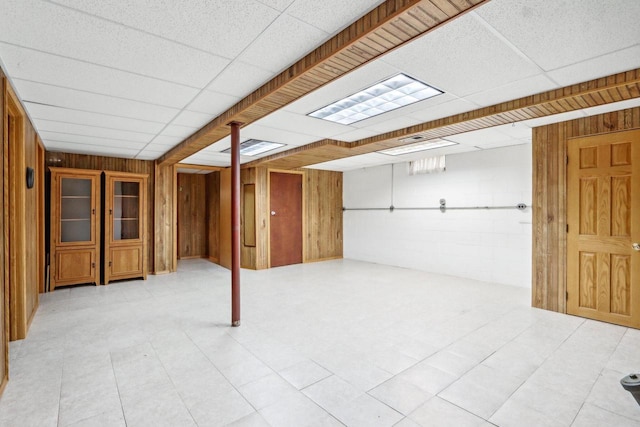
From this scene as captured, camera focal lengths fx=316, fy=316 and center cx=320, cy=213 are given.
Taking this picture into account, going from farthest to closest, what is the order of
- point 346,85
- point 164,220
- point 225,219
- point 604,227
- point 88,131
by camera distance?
point 225,219, point 164,220, point 88,131, point 604,227, point 346,85

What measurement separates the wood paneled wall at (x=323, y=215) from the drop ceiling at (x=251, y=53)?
4.54 m

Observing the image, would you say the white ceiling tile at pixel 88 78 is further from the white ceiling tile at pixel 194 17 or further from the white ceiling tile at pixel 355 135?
the white ceiling tile at pixel 355 135

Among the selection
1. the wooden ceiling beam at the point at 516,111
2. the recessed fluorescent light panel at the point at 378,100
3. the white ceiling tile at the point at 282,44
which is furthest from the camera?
the recessed fluorescent light panel at the point at 378,100

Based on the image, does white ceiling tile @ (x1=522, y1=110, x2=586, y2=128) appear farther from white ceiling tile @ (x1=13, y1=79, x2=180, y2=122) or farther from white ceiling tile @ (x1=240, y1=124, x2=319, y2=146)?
white ceiling tile @ (x1=13, y1=79, x2=180, y2=122)

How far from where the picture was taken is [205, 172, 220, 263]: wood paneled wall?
8.45 m

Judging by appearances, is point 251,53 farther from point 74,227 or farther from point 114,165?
point 114,165

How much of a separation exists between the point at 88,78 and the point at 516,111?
402 centimetres

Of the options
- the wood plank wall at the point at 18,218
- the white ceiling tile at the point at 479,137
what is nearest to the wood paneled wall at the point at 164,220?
the wood plank wall at the point at 18,218

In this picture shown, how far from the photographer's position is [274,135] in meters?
4.59

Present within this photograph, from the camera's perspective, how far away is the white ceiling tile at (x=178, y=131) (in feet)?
13.6

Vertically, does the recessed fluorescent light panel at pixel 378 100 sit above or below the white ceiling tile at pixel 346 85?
above

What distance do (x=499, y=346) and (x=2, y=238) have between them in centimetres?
435

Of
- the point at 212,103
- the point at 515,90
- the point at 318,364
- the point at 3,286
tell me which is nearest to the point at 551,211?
the point at 515,90

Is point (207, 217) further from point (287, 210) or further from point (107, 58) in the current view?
point (107, 58)
